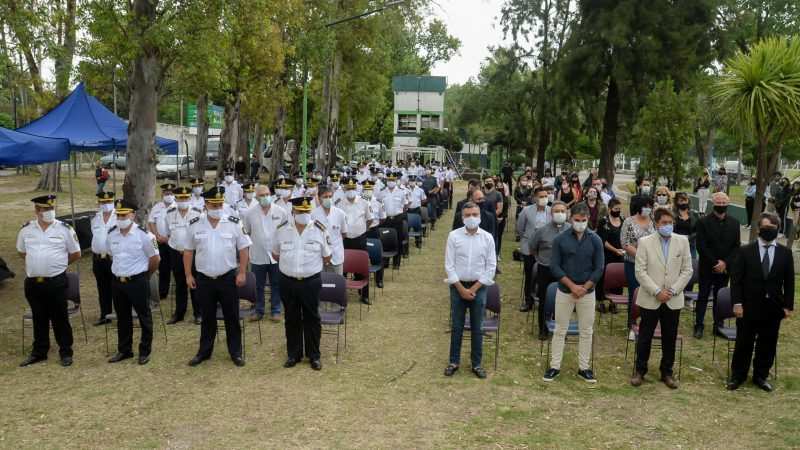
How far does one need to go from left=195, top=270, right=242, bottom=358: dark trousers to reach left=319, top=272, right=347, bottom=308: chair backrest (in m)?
0.98

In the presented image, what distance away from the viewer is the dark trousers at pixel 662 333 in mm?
6953

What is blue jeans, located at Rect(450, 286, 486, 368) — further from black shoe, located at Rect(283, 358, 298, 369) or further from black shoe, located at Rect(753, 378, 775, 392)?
black shoe, located at Rect(753, 378, 775, 392)

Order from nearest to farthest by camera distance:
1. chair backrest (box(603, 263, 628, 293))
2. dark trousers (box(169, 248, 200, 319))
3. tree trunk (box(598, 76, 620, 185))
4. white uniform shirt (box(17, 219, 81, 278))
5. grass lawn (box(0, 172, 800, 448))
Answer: grass lawn (box(0, 172, 800, 448)) → white uniform shirt (box(17, 219, 81, 278)) → chair backrest (box(603, 263, 628, 293)) → dark trousers (box(169, 248, 200, 319)) → tree trunk (box(598, 76, 620, 185))

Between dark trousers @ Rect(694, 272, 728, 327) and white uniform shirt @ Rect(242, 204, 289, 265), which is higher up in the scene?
white uniform shirt @ Rect(242, 204, 289, 265)

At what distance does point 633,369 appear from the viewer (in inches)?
298

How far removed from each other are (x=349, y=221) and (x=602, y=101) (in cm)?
2073

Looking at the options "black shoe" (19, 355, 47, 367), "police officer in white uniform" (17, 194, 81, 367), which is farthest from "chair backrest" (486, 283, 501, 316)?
"black shoe" (19, 355, 47, 367)

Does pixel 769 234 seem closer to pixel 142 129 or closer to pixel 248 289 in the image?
pixel 248 289

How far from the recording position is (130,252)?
7.46 m

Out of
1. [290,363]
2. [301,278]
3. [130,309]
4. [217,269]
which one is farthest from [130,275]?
[290,363]

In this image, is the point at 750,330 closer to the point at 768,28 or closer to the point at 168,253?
the point at 168,253

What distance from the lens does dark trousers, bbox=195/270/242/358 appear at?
741cm

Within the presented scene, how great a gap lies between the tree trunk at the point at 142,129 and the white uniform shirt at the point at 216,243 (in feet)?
19.0

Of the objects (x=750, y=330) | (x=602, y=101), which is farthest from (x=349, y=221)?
(x=602, y=101)
